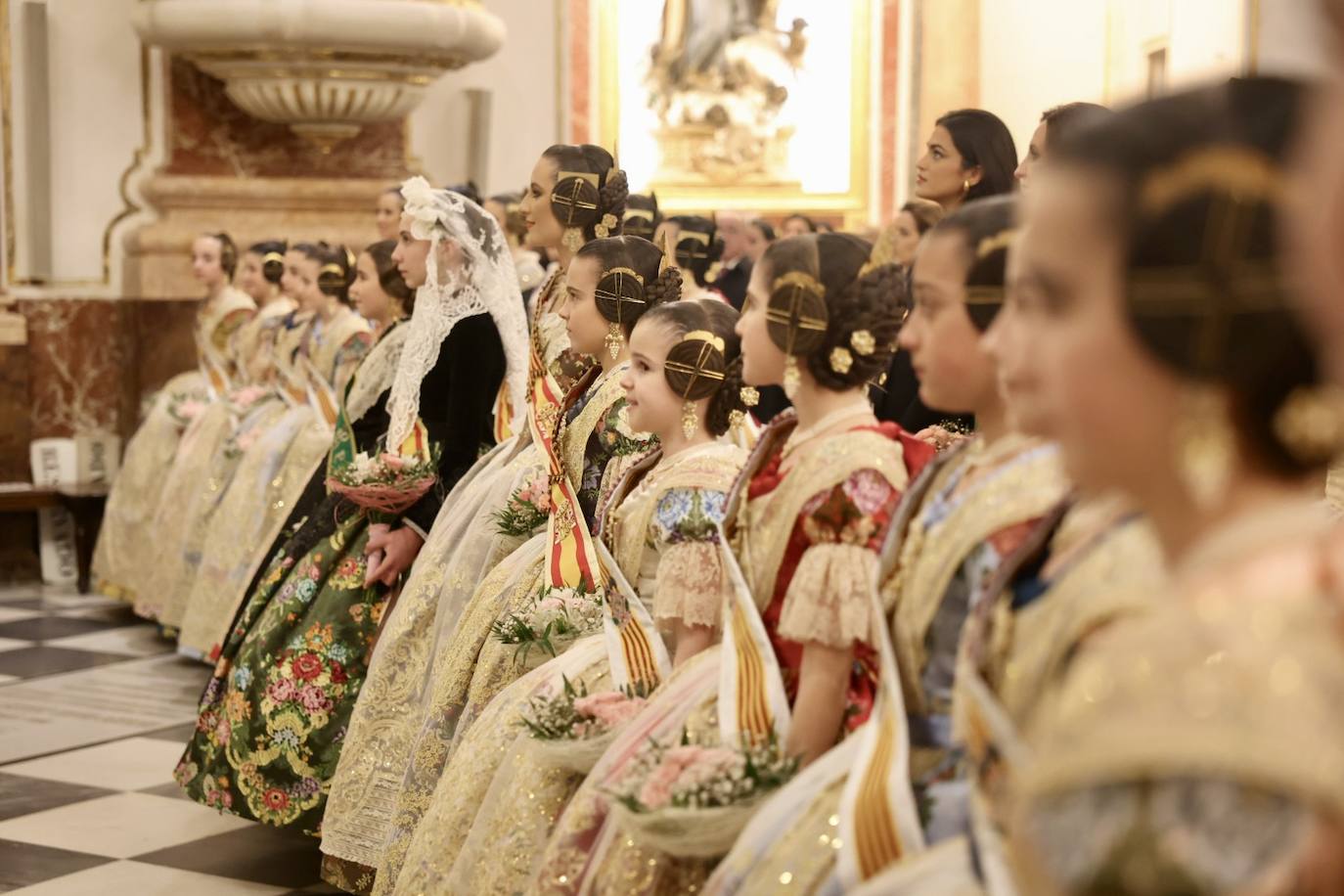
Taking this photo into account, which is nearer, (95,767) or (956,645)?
(956,645)

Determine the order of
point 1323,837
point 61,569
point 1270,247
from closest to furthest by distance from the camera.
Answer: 1. point 1323,837
2. point 1270,247
3. point 61,569

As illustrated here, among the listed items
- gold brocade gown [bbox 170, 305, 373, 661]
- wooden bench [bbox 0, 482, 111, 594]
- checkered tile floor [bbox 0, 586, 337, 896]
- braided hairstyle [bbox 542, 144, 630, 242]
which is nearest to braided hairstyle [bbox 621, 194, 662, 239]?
braided hairstyle [bbox 542, 144, 630, 242]

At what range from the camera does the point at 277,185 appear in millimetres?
9391

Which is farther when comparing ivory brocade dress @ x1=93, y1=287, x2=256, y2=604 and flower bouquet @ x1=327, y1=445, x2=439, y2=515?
ivory brocade dress @ x1=93, y1=287, x2=256, y2=604

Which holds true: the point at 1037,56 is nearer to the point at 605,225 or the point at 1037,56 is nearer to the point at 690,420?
the point at 605,225

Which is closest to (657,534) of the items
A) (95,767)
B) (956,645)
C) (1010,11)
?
(956,645)

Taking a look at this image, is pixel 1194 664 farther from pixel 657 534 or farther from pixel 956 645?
pixel 657 534

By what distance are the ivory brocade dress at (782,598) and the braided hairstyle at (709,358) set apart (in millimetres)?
493

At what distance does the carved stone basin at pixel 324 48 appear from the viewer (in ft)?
28.0

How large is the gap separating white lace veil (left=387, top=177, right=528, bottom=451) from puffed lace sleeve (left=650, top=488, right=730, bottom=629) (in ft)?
5.91

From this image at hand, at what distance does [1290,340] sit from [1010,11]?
1042 centimetres

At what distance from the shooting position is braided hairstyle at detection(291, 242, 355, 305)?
688 centimetres

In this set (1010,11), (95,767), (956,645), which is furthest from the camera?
(1010,11)

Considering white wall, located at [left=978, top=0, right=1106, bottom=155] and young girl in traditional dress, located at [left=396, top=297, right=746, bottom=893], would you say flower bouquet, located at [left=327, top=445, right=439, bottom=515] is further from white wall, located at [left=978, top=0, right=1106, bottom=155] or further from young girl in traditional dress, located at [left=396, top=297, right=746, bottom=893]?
white wall, located at [left=978, top=0, right=1106, bottom=155]
